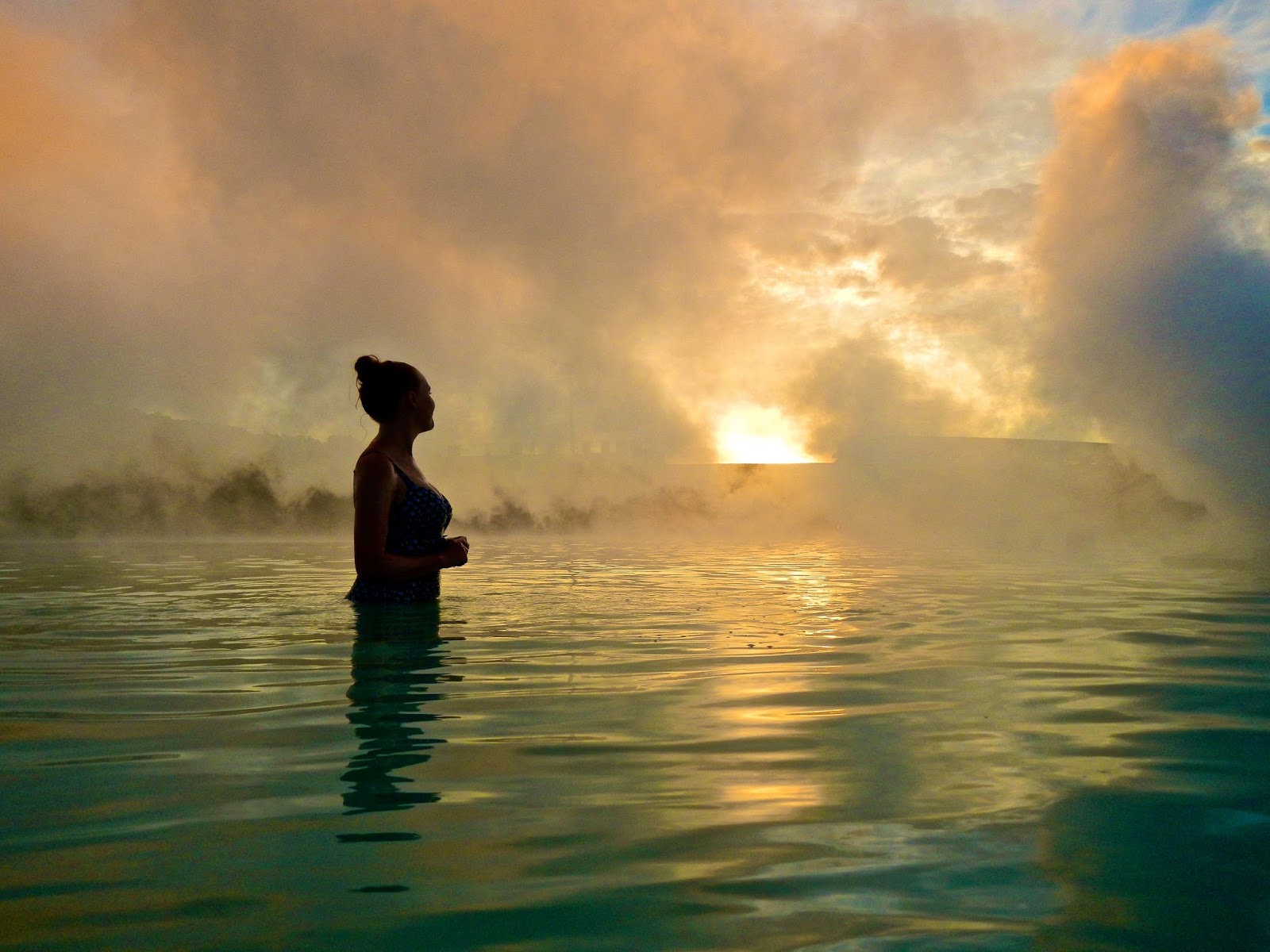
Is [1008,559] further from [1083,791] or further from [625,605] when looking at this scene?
[1083,791]

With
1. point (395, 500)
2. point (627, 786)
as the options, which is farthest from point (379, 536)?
point (627, 786)

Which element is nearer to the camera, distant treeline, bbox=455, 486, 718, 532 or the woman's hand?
the woman's hand

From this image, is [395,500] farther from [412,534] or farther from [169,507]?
[169,507]

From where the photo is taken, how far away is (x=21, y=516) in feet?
98.0

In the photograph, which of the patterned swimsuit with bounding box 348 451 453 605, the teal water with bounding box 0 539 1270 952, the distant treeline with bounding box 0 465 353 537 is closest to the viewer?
the teal water with bounding box 0 539 1270 952

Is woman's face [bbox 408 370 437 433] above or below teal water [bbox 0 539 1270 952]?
above

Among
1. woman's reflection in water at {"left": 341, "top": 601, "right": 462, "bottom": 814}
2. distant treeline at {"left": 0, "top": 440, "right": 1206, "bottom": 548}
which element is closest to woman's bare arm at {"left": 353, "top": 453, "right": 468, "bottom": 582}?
woman's reflection in water at {"left": 341, "top": 601, "right": 462, "bottom": 814}

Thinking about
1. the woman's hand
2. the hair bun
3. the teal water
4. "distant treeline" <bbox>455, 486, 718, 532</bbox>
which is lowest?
the teal water

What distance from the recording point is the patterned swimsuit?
6.59 metres

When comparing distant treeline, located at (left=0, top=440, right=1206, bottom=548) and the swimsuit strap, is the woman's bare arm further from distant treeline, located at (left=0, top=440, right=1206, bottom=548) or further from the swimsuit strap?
distant treeline, located at (left=0, top=440, right=1206, bottom=548)

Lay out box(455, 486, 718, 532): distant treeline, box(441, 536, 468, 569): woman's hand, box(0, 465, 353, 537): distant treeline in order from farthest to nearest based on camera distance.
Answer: box(455, 486, 718, 532): distant treeline, box(0, 465, 353, 537): distant treeline, box(441, 536, 468, 569): woman's hand

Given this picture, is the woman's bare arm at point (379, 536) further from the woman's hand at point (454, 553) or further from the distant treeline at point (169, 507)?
the distant treeline at point (169, 507)

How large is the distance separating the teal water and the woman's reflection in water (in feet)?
0.07

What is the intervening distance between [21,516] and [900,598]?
1147 inches
